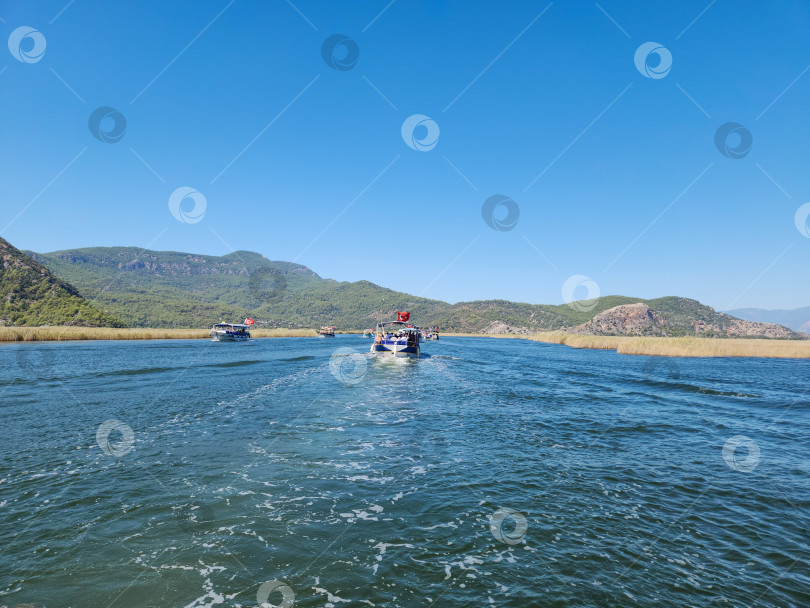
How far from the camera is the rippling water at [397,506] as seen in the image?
668cm

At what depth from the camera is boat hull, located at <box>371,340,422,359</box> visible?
6062cm

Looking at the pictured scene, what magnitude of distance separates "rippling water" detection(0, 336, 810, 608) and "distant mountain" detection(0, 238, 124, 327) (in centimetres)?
11356

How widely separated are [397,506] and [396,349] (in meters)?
51.3

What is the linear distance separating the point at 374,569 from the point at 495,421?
14.7 m

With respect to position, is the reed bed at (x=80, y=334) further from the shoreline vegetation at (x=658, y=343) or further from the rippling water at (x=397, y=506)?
the rippling water at (x=397, y=506)

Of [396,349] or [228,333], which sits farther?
[228,333]

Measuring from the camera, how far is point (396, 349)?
201 ft

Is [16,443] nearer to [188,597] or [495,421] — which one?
[188,597]

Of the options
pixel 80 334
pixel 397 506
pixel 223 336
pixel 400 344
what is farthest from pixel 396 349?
pixel 80 334

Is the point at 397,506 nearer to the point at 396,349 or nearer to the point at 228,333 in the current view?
the point at 396,349

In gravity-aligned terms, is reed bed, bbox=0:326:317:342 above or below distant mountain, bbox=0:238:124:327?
below

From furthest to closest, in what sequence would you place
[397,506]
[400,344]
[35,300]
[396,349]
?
1. [35,300]
2. [396,349]
3. [400,344]
4. [397,506]

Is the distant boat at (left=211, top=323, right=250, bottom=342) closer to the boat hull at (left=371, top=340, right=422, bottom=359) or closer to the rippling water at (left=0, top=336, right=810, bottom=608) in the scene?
the boat hull at (left=371, top=340, right=422, bottom=359)

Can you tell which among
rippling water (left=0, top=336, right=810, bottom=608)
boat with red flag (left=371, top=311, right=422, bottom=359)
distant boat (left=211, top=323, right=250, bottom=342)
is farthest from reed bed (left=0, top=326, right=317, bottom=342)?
rippling water (left=0, top=336, right=810, bottom=608)
